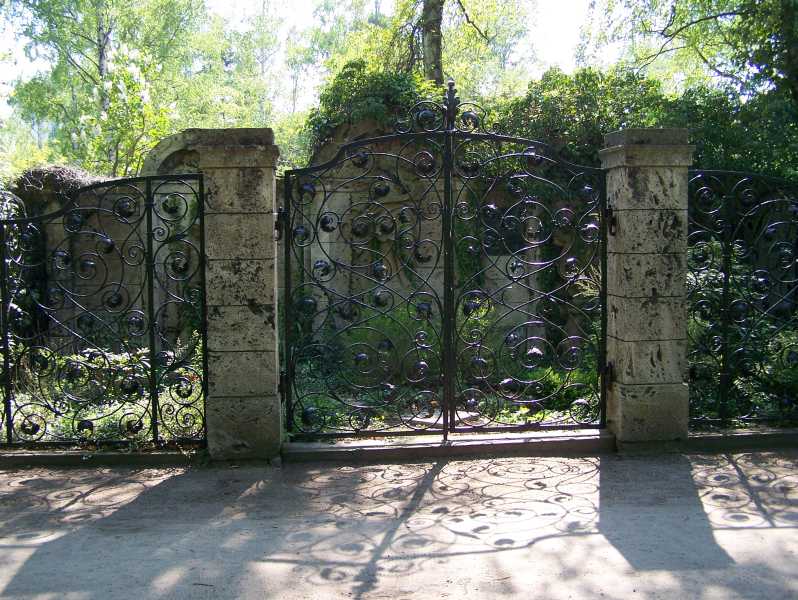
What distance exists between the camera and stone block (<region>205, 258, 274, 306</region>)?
219 inches

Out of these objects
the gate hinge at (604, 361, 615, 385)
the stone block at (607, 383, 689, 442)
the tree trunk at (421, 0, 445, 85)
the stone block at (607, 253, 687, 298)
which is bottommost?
the stone block at (607, 383, 689, 442)

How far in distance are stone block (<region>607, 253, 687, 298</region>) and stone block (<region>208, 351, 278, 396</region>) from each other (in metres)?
2.69

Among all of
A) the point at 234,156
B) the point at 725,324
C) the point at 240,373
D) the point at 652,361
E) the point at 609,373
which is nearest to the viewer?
the point at 234,156

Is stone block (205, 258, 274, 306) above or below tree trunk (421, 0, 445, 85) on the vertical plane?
below

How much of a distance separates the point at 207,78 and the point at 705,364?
28.0 metres

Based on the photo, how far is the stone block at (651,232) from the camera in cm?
582

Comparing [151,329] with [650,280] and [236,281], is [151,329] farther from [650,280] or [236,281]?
[650,280]

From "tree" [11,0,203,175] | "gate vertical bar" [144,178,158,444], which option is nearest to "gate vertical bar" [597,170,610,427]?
"gate vertical bar" [144,178,158,444]

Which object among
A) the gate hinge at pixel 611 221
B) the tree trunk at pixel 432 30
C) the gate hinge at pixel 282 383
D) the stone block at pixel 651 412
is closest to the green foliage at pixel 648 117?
the tree trunk at pixel 432 30

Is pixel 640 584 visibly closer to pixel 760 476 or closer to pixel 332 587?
pixel 332 587

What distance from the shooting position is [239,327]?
5.60m

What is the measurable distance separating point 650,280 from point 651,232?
36 cm

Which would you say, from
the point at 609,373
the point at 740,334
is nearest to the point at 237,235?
the point at 609,373

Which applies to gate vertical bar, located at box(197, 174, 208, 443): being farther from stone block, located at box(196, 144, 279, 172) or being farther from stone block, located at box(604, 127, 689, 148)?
stone block, located at box(604, 127, 689, 148)
